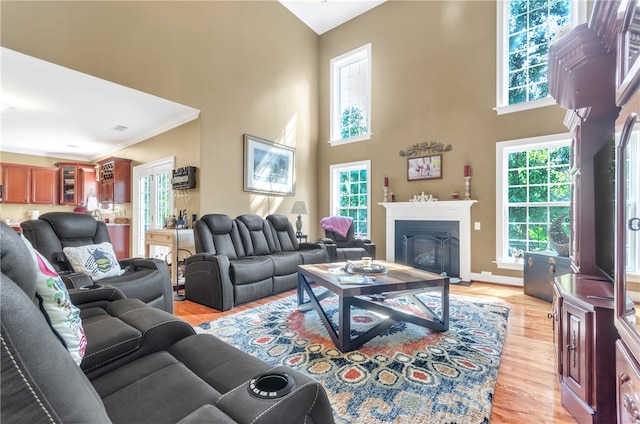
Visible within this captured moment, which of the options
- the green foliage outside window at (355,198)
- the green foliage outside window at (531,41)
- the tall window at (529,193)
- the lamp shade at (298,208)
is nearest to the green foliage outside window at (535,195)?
the tall window at (529,193)

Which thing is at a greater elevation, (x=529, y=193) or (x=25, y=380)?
(x=529, y=193)

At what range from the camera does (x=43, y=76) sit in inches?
132

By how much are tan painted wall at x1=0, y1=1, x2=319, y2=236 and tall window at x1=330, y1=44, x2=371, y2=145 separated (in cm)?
53

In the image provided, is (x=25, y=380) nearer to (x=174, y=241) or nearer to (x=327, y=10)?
(x=174, y=241)

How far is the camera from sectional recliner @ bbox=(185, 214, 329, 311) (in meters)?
3.19

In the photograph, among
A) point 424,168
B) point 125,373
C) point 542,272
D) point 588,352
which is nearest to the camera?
point 125,373

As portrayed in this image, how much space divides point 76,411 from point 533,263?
14.8ft

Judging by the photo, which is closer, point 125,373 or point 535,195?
point 125,373

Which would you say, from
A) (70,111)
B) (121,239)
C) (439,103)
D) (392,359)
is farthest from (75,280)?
(439,103)

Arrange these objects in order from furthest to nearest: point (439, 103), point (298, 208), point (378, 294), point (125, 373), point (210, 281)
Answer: point (298, 208) → point (439, 103) → point (210, 281) → point (378, 294) → point (125, 373)

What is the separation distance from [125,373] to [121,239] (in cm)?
590

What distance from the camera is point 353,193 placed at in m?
6.25

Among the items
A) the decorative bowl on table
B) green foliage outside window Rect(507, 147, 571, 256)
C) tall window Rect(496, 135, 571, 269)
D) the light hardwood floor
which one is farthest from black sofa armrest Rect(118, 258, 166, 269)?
green foliage outside window Rect(507, 147, 571, 256)

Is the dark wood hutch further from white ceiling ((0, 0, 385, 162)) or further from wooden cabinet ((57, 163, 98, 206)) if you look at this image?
wooden cabinet ((57, 163, 98, 206))
